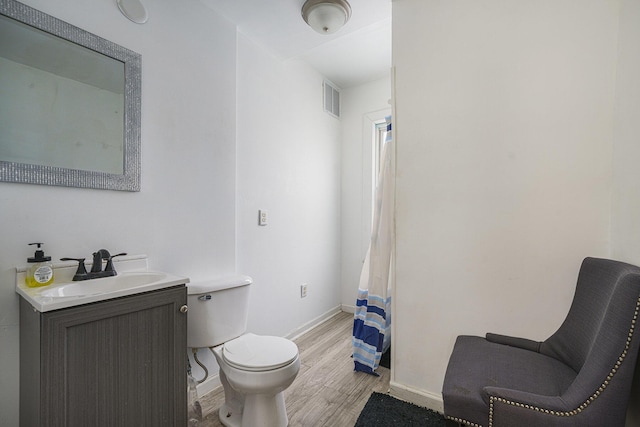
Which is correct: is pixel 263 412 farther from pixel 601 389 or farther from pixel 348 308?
pixel 348 308

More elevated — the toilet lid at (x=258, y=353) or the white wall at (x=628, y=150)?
the white wall at (x=628, y=150)

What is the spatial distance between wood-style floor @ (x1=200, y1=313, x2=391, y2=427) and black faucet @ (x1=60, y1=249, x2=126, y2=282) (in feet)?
3.20

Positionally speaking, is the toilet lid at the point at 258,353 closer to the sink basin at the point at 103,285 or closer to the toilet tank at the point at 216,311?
the toilet tank at the point at 216,311

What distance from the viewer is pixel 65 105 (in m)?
1.30

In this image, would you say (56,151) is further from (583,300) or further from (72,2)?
(583,300)

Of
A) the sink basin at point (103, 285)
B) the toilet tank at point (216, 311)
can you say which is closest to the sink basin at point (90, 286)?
the sink basin at point (103, 285)

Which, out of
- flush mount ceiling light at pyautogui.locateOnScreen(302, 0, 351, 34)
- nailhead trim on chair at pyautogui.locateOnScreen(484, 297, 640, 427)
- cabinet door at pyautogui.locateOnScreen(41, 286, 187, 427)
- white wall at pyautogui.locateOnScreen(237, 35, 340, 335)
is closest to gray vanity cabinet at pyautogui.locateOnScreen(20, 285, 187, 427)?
cabinet door at pyautogui.locateOnScreen(41, 286, 187, 427)

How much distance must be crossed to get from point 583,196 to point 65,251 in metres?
2.34

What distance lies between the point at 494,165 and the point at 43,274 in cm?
210

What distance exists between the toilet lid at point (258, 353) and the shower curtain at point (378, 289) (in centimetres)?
78

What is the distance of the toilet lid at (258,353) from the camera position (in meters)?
1.40

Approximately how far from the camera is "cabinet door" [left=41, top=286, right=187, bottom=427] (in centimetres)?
97

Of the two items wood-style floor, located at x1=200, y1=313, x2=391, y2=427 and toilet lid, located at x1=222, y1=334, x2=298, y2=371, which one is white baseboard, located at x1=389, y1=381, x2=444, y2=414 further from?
toilet lid, located at x1=222, y1=334, x2=298, y2=371

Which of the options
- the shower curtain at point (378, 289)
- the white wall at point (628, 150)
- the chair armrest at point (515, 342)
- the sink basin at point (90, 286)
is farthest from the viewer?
the shower curtain at point (378, 289)
